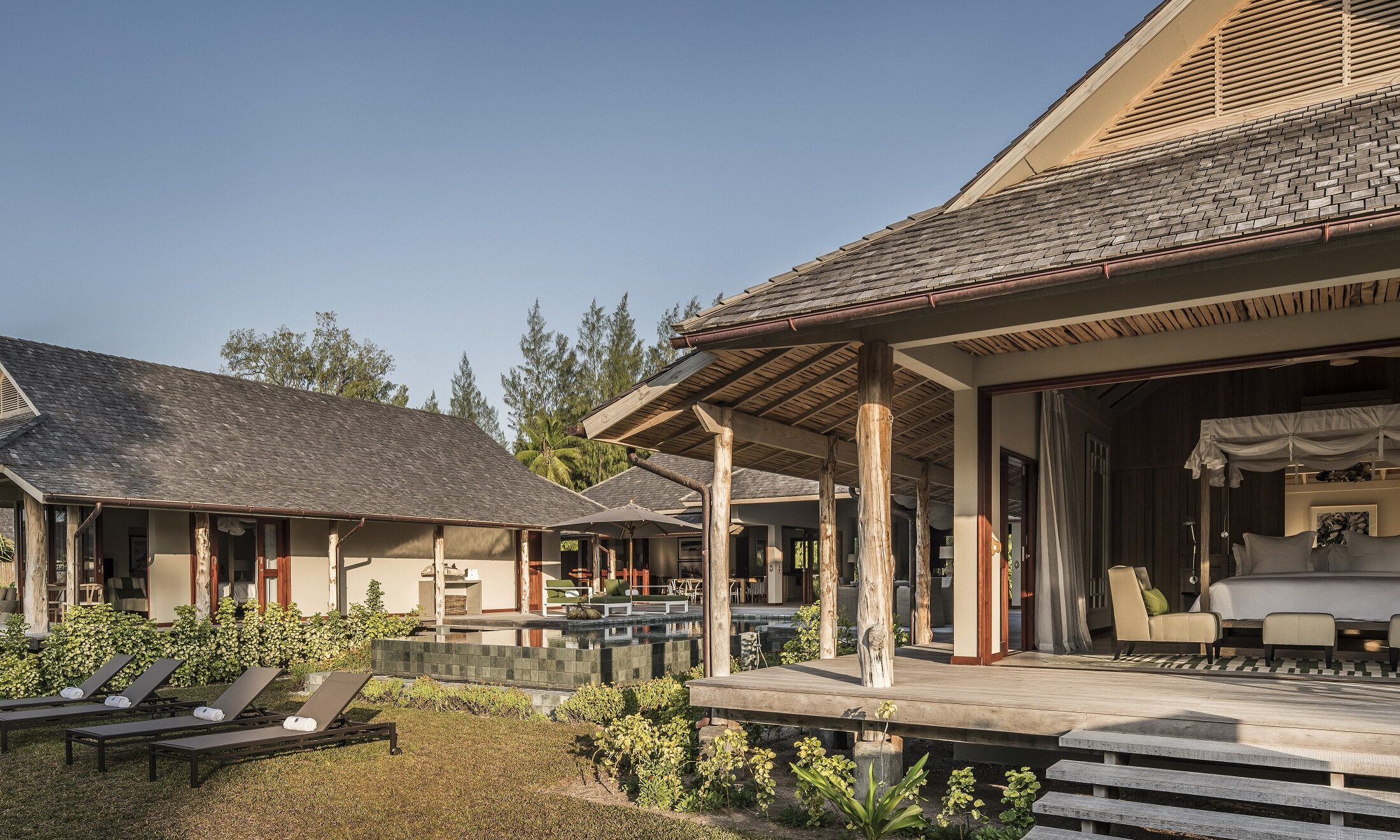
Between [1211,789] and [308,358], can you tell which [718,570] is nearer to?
[1211,789]

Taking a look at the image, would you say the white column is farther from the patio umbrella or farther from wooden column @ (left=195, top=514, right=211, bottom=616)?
wooden column @ (left=195, top=514, right=211, bottom=616)

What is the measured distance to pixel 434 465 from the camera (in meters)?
25.3

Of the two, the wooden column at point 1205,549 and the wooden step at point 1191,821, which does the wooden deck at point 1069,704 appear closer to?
the wooden step at point 1191,821

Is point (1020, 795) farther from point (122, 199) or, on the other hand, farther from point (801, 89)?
point (122, 199)

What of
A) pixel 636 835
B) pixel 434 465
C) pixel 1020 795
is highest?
pixel 434 465

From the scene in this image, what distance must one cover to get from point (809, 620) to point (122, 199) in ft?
68.4

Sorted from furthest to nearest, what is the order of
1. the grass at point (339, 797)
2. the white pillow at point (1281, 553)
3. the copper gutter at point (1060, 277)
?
the white pillow at point (1281, 553), the grass at point (339, 797), the copper gutter at point (1060, 277)

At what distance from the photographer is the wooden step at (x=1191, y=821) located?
4.77 meters

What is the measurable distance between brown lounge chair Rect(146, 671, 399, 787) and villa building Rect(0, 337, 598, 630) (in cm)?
853

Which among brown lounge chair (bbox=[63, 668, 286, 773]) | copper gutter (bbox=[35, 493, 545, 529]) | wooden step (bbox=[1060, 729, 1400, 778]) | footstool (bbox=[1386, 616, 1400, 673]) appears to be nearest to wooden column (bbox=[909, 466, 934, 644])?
footstool (bbox=[1386, 616, 1400, 673])

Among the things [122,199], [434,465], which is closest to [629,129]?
[434,465]

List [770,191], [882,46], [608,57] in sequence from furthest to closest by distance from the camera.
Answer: [770,191] → [608,57] → [882,46]

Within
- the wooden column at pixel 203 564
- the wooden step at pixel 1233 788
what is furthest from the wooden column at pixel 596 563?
the wooden step at pixel 1233 788

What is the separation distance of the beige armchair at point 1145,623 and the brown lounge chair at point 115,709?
9.88 m
